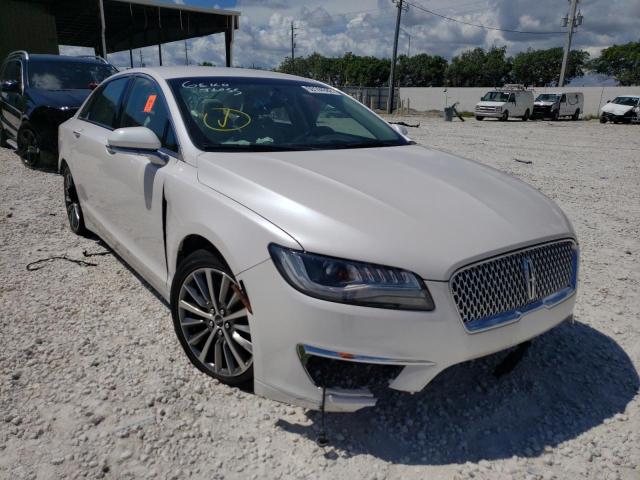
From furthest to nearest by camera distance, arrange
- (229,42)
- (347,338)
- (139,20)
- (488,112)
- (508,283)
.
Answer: (488,112)
(139,20)
(229,42)
(508,283)
(347,338)

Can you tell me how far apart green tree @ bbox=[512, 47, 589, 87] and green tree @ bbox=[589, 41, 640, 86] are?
239cm

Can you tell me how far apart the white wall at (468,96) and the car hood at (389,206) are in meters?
43.2

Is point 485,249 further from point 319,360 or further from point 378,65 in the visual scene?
point 378,65

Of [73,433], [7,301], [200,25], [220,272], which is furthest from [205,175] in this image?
[200,25]

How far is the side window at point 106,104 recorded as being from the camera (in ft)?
12.3

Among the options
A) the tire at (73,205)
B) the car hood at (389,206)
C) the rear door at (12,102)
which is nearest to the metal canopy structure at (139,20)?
the rear door at (12,102)

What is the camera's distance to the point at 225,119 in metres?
2.97

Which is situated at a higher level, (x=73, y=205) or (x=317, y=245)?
(x=317, y=245)

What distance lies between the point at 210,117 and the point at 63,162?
252cm

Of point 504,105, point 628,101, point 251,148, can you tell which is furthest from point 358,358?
point 628,101

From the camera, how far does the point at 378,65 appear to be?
10162 centimetres

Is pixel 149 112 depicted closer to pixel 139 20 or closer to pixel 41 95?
pixel 41 95

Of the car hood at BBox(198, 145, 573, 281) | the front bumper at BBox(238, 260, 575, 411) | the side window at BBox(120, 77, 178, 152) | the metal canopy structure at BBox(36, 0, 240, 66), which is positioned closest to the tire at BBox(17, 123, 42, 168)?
the side window at BBox(120, 77, 178, 152)

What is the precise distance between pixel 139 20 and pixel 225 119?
23144mm
